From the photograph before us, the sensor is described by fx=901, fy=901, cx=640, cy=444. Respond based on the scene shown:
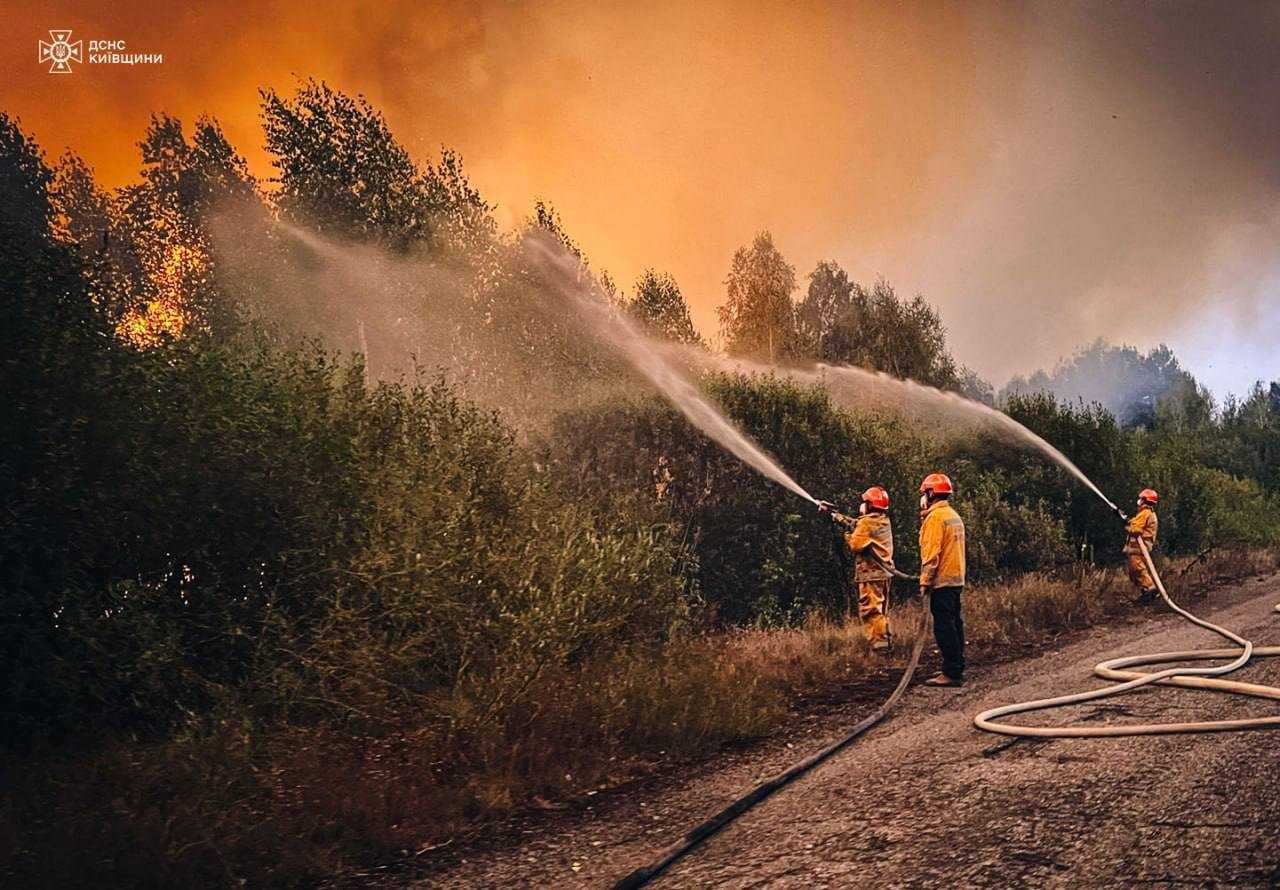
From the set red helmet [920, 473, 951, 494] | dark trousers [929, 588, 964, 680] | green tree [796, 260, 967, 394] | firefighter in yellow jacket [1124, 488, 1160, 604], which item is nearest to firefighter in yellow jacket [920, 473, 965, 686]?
dark trousers [929, 588, 964, 680]

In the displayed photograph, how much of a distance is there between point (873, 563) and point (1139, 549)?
22.1 ft

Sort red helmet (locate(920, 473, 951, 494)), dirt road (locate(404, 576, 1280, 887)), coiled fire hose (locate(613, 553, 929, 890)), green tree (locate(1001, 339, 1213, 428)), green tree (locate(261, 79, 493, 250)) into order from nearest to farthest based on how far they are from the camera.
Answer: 1. dirt road (locate(404, 576, 1280, 887))
2. coiled fire hose (locate(613, 553, 929, 890))
3. red helmet (locate(920, 473, 951, 494))
4. green tree (locate(261, 79, 493, 250))
5. green tree (locate(1001, 339, 1213, 428))

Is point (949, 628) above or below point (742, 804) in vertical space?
above

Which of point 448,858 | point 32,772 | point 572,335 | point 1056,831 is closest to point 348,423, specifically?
point 32,772

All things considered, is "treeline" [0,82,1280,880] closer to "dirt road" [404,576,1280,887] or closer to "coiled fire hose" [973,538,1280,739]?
"dirt road" [404,576,1280,887]

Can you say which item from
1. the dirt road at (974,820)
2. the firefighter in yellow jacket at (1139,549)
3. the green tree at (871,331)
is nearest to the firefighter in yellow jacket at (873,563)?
the dirt road at (974,820)

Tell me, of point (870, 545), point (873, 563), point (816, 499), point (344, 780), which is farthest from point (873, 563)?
point (344, 780)

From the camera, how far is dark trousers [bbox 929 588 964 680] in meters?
9.23

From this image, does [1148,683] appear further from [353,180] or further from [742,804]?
[353,180]

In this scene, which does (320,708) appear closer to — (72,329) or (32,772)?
(32,772)

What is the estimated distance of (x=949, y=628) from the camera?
930 centimetres

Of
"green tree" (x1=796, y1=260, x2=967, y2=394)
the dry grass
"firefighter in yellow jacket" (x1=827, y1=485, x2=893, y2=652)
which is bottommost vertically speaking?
the dry grass

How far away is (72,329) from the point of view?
7098 millimetres

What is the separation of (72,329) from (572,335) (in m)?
12.1
